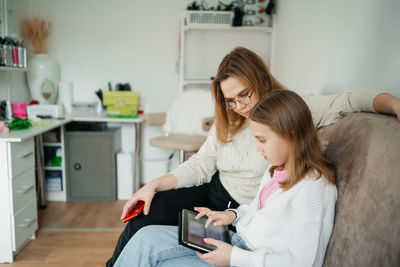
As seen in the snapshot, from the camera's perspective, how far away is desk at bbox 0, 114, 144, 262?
5.78 ft

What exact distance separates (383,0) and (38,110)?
2312mm

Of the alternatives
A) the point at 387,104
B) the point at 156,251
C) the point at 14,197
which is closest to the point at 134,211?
the point at 156,251

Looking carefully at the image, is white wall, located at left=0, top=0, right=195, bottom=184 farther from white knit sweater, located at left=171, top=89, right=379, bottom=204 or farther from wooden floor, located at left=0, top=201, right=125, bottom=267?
white knit sweater, located at left=171, top=89, right=379, bottom=204

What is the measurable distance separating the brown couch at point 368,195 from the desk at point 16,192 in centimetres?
160

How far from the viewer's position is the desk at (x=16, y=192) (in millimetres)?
1763

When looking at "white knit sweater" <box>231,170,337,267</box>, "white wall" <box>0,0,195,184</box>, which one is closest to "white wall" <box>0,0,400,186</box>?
"white wall" <box>0,0,195,184</box>

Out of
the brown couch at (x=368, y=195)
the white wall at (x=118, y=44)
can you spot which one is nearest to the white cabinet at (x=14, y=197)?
the white wall at (x=118, y=44)

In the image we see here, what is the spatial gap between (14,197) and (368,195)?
177cm

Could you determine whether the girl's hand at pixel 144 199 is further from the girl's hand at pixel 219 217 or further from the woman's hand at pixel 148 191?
the girl's hand at pixel 219 217

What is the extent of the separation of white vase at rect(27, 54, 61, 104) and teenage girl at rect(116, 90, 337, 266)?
7.43ft

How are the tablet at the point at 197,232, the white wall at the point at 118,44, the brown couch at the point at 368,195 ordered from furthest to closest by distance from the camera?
the white wall at the point at 118,44
the tablet at the point at 197,232
the brown couch at the point at 368,195

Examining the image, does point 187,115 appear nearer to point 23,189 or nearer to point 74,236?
point 74,236

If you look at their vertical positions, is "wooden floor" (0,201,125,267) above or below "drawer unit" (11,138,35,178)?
below

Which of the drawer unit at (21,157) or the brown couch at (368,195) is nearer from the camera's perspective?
the brown couch at (368,195)
